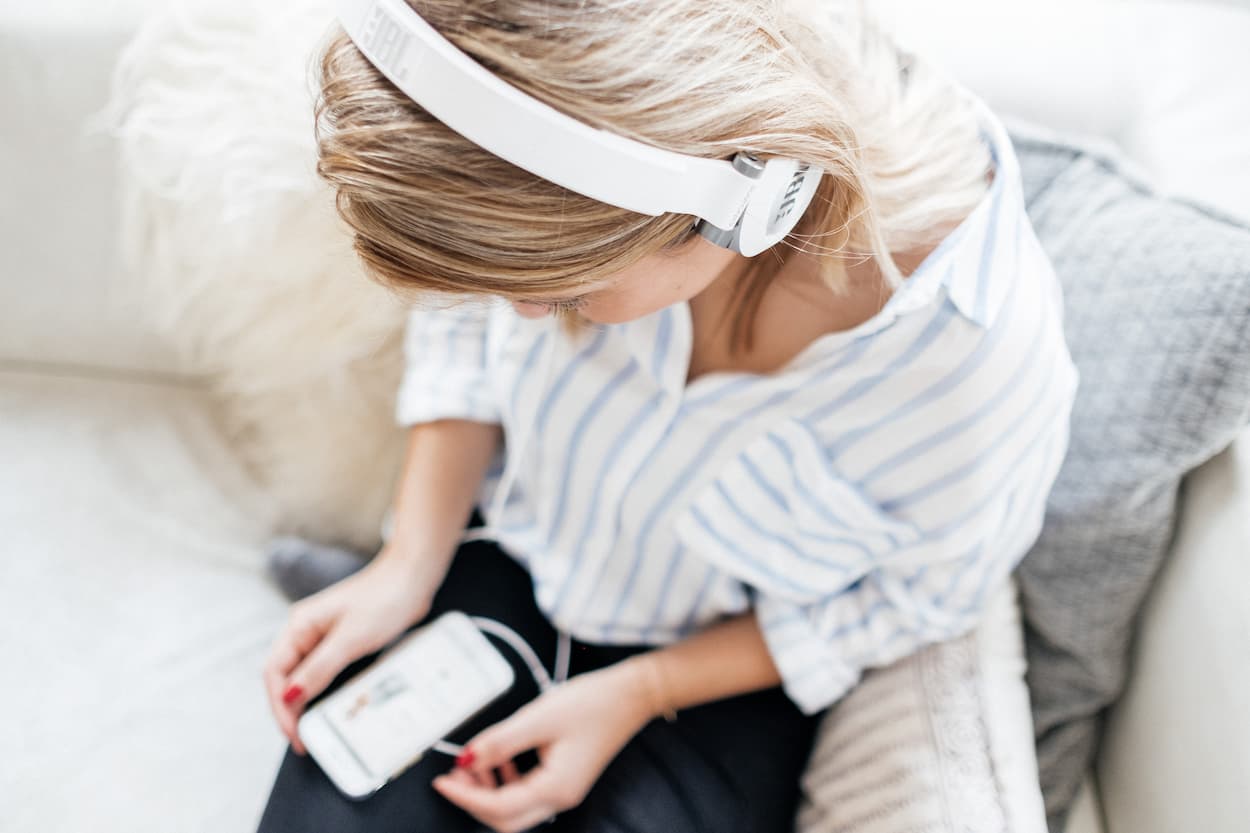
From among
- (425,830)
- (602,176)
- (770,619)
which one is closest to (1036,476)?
(770,619)

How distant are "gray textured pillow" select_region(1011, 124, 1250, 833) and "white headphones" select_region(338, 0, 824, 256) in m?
0.37

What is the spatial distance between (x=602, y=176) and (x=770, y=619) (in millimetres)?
426

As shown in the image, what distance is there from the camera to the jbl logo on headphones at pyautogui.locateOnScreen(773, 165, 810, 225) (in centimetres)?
43

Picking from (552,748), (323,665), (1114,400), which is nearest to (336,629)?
(323,665)


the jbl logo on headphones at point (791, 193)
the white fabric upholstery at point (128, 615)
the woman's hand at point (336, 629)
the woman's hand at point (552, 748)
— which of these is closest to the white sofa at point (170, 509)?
the white fabric upholstery at point (128, 615)

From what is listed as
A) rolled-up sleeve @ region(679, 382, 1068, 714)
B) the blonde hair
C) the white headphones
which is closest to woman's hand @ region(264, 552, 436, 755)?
rolled-up sleeve @ region(679, 382, 1068, 714)

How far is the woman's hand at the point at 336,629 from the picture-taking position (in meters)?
0.70

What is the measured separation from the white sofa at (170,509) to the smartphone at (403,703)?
0.14m

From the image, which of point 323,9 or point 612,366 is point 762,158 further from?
point 323,9

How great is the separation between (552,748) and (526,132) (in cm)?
48

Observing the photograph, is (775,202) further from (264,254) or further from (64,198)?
(64,198)

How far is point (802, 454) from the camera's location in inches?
23.9

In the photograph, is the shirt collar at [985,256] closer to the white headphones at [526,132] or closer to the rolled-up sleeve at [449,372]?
the white headphones at [526,132]

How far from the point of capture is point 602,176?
371 millimetres
